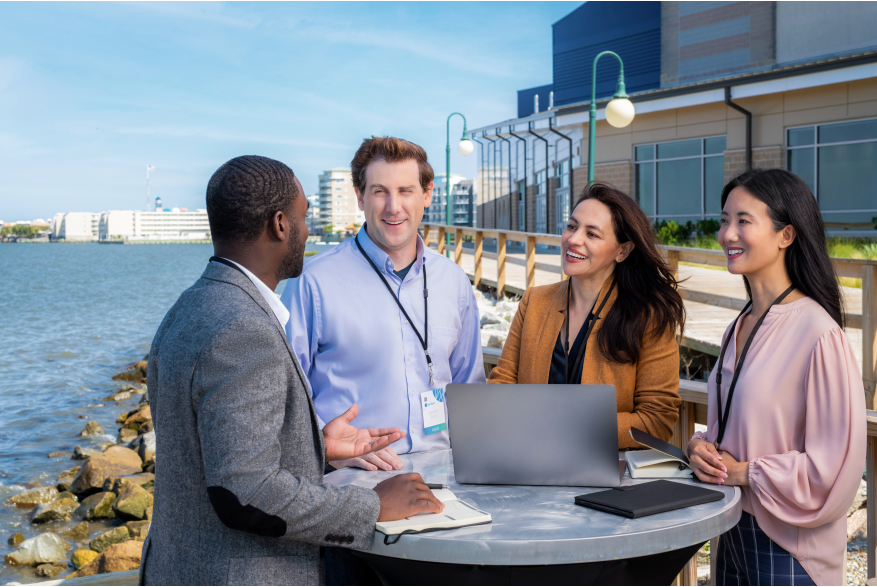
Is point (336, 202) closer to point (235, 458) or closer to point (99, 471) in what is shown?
point (99, 471)

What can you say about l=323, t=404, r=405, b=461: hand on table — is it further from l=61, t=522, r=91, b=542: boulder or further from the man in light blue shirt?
l=61, t=522, r=91, b=542: boulder

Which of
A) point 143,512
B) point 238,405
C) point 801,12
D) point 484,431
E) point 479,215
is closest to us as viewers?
point 238,405

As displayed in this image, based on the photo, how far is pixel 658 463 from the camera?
2.09 m

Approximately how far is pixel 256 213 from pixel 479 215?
3587 cm

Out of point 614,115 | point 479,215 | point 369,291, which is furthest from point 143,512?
point 479,215

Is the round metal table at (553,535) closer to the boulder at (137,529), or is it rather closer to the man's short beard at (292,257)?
the man's short beard at (292,257)

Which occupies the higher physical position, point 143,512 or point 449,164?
point 449,164

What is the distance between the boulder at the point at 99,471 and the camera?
26.2 ft

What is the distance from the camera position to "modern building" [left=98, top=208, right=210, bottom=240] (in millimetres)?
158000

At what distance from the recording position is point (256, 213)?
166cm

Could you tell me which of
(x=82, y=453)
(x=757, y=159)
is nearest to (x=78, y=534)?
(x=82, y=453)

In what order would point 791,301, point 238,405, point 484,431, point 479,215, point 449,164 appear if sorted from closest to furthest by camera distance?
point 238,405 < point 484,431 < point 791,301 < point 449,164 < point 479,215

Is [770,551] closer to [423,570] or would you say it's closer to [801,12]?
[423,570]

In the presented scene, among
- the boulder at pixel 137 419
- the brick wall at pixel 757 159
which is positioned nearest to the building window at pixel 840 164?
the brick wall at pixel 757 159
